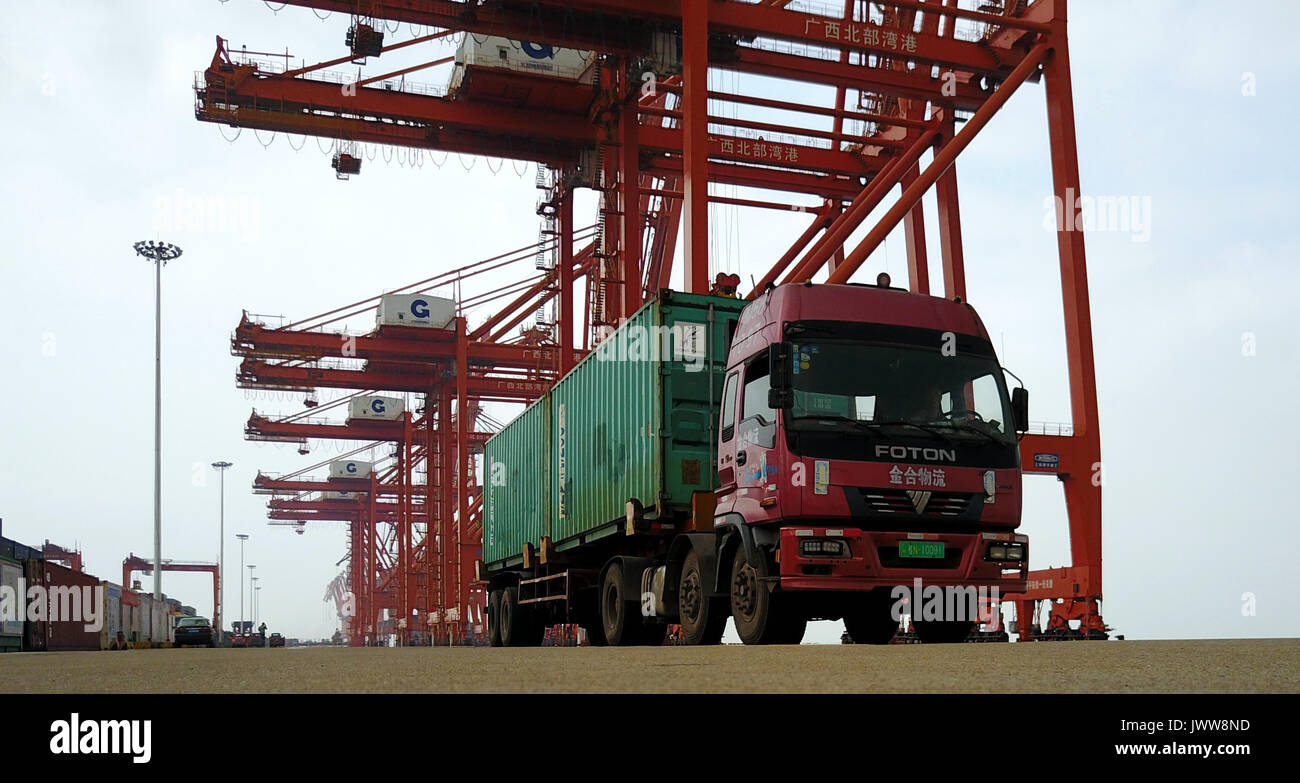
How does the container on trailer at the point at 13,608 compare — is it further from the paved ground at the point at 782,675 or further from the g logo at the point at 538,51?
the paved ground at the point at 782,675

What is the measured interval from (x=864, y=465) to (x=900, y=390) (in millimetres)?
836

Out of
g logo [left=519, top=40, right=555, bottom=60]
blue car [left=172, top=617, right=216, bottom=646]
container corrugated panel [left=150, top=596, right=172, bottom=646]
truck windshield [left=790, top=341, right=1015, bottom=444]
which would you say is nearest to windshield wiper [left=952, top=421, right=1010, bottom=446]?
truck windshield [left=790, top=341, right=1015, bottom=444]

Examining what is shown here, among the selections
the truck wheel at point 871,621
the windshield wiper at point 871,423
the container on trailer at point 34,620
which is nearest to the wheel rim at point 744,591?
the truck wheel at point 871,621

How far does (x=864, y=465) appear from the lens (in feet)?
33.2

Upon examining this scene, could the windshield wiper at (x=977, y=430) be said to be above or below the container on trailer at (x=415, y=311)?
below

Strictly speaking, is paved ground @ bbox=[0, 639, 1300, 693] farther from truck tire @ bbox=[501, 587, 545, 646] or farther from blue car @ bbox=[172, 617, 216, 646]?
blue car @ bbox=[172, 617, 216, 646]

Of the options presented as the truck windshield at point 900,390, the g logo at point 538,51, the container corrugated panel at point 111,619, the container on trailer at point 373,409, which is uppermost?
the g logo at point 538,51

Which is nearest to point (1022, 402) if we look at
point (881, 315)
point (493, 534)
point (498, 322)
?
point (881, 315)

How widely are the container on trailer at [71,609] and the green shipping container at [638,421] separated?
15.9 m

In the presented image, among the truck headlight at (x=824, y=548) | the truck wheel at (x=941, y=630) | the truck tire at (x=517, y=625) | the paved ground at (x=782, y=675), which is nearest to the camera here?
the paved ground at (x=782, y=675)

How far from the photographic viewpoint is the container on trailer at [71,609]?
28578 mm

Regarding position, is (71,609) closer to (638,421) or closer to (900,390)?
(638,421)

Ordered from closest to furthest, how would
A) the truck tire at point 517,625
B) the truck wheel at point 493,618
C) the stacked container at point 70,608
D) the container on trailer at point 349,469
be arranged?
the truck tire at point 517,625
the truck wheel at point 493,618
the stacked container at point 70,608
the container on trailer at point 349,469
